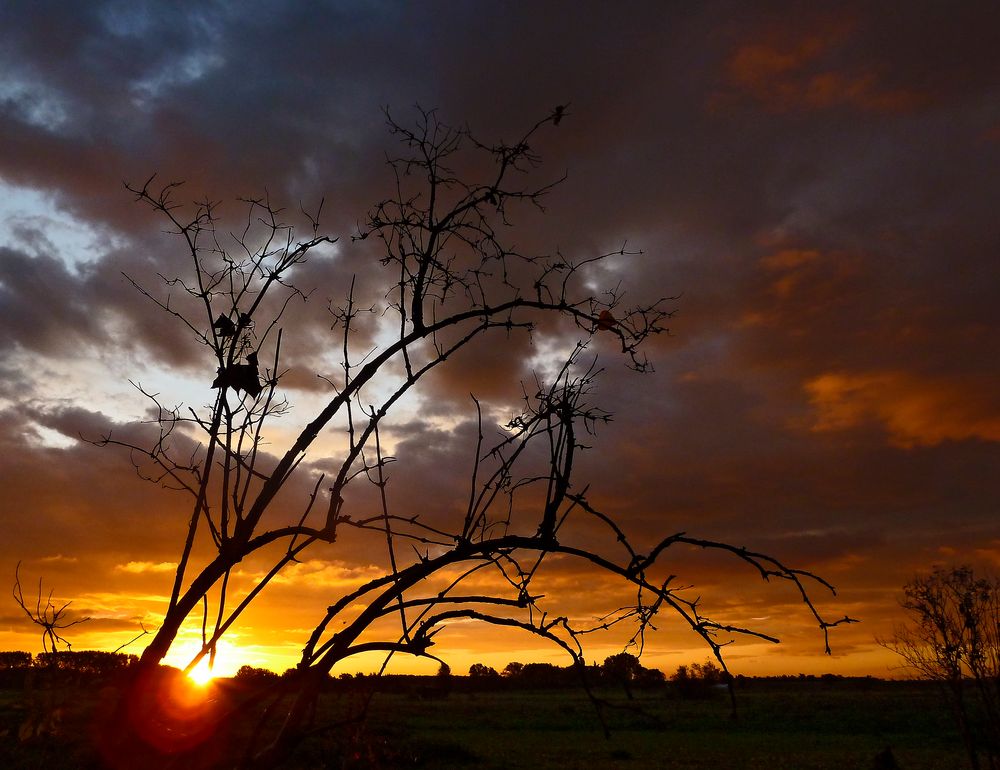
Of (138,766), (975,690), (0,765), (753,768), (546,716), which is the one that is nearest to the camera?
(138,766)

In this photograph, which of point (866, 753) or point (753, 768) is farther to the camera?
point (866, 753)

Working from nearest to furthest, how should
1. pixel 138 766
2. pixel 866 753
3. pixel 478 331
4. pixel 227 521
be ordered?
pixel 138 766
pixel 227 521
pixel 478 331
pixel 866 753

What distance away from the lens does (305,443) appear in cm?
234

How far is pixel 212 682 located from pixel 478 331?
1.40 meters

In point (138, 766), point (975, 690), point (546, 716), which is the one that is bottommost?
point (138, 766)

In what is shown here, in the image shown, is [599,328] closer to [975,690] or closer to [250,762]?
[250,762]

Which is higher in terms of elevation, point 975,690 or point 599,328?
point 975,690

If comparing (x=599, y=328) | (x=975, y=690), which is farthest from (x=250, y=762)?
(x=975, y=690)

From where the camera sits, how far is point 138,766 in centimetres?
212

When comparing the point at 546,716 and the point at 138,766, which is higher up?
the point at 546,716

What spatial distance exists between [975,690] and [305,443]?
20.8 meters

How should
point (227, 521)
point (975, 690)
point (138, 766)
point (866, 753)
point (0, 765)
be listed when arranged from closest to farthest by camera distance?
1. point (138, 766)
2. point (227, 521)
3. point (975, 690)
4. point (0, 765)
5. point (866, 753)

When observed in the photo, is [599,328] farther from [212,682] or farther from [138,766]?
[138,766]

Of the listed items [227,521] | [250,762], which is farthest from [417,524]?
[250,762]
